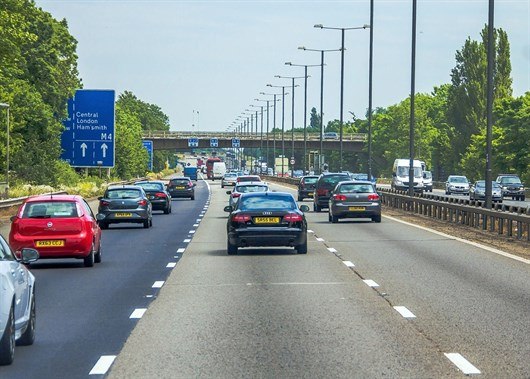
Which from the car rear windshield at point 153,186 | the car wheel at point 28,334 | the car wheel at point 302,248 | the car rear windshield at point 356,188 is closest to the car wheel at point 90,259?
the car wheel at point 302,248

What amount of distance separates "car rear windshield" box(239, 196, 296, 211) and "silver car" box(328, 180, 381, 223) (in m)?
15.7

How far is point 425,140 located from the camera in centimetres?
18875

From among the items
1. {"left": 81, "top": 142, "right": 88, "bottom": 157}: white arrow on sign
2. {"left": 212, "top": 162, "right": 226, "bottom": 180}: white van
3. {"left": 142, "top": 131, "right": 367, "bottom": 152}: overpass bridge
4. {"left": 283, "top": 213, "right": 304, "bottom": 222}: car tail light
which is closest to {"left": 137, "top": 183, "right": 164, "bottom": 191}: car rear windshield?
{"left": 81, "top": 142, "right": 88, "bottom": 157}: white arrow on sign

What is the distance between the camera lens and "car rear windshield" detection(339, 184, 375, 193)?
1693 inches

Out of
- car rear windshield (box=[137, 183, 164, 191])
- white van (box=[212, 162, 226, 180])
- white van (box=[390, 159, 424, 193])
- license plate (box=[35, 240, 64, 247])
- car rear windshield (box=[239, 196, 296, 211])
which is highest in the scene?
car rear windshield (box=[239, 196, 296, 211])

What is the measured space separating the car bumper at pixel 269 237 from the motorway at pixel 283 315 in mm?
357

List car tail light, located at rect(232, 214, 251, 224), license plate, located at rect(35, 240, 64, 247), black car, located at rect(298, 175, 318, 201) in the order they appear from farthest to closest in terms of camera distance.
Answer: black car, located at rect(298, 175, 318, 201) < car tail light, located at rect(232, 214, 251, 224) < license plate, located at rect(35, 240, 64, 247)

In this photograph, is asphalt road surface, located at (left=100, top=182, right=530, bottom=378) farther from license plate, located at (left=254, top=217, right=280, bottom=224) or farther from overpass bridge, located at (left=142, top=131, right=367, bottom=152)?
overpass bridge, located at (left=142, top=131, right=367, bottom=152)

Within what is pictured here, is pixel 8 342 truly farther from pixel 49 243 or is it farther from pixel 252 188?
pixel 252 188

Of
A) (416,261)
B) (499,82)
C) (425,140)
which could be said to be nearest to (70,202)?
(416,261)

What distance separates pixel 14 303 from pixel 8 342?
14.1 inches

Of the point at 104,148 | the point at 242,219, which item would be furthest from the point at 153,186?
the point at 242,219

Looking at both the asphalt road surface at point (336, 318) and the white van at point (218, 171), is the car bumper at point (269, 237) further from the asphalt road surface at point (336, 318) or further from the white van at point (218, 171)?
the white van at point (218, 171)

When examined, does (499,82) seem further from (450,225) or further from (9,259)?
(9,259)
